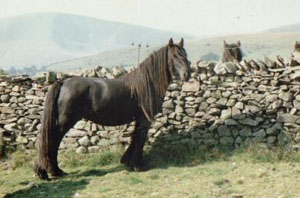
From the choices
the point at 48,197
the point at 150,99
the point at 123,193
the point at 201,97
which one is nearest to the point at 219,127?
the point at 201,97

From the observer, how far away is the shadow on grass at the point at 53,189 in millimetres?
5938

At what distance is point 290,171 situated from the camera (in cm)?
660

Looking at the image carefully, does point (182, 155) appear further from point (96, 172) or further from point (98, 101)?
point (98, 101)

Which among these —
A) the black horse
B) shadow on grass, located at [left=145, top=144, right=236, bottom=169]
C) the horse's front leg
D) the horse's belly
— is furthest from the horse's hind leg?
shadow on grass, located at [left=145, top=144, right=236, bottom=169]

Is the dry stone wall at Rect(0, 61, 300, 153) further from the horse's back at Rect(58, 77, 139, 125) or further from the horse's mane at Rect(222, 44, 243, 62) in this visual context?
the horse's mane at Rect(222, 44, 243, 62)

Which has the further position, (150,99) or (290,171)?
(150,99)

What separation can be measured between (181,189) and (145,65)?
2.60 meters

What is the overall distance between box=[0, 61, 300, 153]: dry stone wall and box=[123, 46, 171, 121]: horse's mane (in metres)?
1.07

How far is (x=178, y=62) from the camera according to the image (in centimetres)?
728

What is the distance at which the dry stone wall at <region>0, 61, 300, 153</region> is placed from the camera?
794cm

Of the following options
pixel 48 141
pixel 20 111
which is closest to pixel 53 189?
pixel 48 141

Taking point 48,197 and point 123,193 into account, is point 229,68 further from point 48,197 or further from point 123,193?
point 48,197

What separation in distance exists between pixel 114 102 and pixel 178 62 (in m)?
1.43

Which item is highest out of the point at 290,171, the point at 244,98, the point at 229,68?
the point at 229,68
